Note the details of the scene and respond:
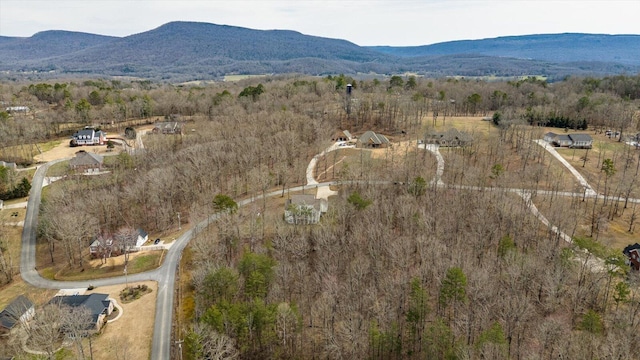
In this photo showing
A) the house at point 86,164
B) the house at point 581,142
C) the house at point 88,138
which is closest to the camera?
the house at point 86,164

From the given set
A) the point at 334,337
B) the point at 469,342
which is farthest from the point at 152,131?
the point at 469,342

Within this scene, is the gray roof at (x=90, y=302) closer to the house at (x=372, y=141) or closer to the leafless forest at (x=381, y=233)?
the leafless forest at (x=381, y=233)

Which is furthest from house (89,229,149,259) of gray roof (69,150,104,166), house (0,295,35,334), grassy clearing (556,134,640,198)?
grassy clearing (556,134,640,198)

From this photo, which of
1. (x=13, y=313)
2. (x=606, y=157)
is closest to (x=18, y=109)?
(x=13, y=313)

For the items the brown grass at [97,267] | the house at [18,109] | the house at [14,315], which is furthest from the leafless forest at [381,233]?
the house at [18,109]

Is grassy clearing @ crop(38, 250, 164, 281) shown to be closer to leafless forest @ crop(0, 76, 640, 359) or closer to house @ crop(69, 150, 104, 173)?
leafless forest @ crop(0, 76, 640, 359)
